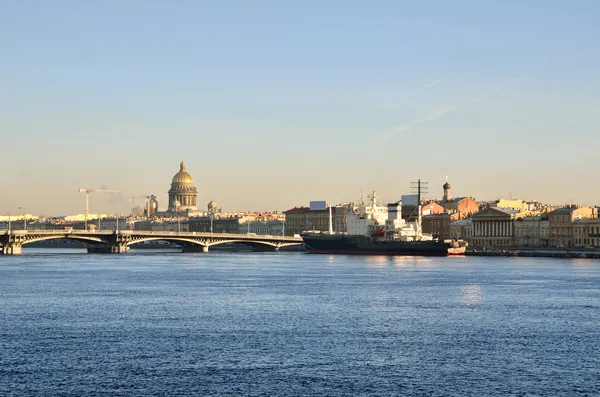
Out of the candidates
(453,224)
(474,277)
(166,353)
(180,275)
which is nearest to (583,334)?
(166,353)

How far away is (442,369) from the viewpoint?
34.7m

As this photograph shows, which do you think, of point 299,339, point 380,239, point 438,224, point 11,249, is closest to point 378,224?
point 380,239

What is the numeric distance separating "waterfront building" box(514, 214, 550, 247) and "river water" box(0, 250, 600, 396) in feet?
320

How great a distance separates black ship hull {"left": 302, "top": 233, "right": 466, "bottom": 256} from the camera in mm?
142500

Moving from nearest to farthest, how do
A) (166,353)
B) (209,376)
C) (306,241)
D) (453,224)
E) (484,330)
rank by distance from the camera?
(209,376)
(166,353)
(484,330)
(306,241)
(453,224)

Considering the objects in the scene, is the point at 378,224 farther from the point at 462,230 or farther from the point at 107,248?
the point at 107,248

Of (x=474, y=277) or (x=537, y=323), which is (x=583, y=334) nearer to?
(x=537, y=323)

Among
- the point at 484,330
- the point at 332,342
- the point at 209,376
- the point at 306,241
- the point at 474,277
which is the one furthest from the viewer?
the point at 306,241

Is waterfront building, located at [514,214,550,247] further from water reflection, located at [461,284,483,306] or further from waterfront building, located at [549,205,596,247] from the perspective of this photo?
water reflection, located at [461,284,483,306]

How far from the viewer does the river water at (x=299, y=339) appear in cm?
3216

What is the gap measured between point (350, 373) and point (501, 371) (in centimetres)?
499

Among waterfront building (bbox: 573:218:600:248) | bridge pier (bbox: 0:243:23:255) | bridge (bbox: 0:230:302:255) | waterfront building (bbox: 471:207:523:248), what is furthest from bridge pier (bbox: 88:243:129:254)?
waterfront building (bbox: 573:218:600:248)

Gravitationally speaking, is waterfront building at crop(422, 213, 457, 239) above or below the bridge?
above

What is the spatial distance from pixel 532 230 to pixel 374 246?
35.4 meters
